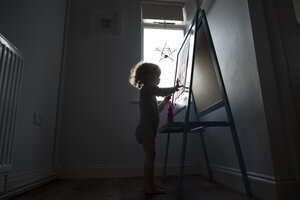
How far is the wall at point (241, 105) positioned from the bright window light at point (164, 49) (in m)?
0.85

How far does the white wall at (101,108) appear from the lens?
2211 mm

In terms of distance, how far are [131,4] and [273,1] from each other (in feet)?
6.13

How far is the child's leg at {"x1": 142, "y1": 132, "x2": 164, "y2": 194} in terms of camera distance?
4.61ft

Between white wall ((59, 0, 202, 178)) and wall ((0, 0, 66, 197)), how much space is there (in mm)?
196

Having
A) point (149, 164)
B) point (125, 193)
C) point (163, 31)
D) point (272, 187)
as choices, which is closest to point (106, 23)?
point (163, 31)

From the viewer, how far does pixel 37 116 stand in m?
1.79

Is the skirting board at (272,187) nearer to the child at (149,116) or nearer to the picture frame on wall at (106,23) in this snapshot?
the child at (149,116)

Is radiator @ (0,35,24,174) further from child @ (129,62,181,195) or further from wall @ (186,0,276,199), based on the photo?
wall @ (186,0,276,199)

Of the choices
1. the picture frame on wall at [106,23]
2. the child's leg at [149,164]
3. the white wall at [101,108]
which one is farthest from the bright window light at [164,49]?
the child's leg at [149,164]

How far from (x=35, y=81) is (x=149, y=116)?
1.00m

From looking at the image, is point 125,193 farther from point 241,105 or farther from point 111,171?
point 241,105

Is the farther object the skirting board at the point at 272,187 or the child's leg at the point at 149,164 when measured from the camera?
the child's leg at the point at 149,164

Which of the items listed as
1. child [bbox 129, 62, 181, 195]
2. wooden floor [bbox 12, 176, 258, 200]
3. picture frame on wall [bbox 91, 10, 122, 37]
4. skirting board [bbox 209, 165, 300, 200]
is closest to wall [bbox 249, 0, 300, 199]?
skirting board [bbox 209, 165, 300, 200]

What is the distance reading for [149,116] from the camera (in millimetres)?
1575
